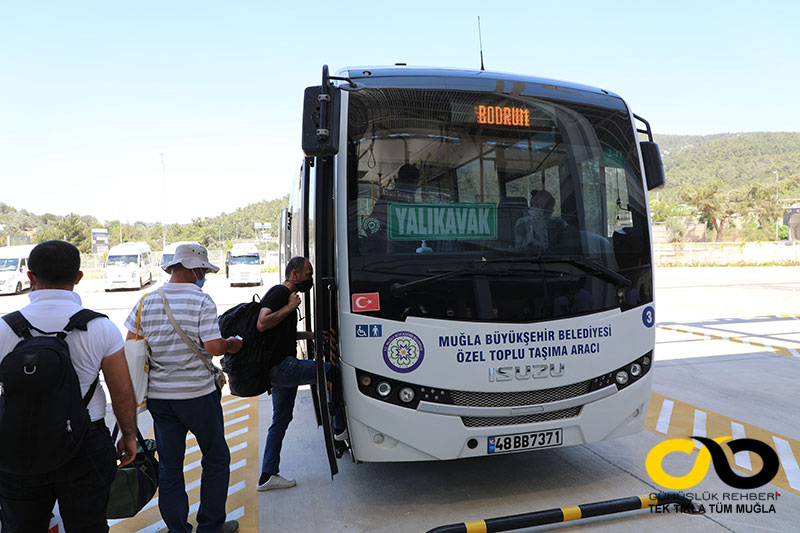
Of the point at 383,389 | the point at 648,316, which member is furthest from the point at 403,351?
the point at 648,316

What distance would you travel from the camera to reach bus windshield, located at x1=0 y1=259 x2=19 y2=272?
29981mm

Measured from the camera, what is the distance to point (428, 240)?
4.13 m

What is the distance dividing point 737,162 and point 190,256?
133m

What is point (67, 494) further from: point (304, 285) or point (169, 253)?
point (169, 253)

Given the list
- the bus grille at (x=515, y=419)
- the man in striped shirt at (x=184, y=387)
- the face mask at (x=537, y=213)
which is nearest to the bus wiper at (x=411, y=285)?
the face mask at (x=537, y=213)

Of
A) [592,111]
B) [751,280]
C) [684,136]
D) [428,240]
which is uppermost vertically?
[684,136]

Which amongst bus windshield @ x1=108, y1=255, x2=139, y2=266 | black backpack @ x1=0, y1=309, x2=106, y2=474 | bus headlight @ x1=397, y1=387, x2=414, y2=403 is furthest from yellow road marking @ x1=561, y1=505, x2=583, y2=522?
bus windshield @ x1=108, y1=255, x2=139, y2=266

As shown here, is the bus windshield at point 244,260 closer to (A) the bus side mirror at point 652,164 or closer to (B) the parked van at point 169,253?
(B) the parked van at point 169,253

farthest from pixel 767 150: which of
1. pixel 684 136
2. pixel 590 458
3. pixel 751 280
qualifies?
pixel 590 458

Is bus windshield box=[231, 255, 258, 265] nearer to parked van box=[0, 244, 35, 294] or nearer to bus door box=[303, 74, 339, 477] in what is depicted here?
parked van box=[0, 244, 35, 294]

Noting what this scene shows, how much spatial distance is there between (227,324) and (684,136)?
20557cm

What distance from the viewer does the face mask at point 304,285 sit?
475 centimetres

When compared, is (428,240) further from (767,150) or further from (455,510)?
(767,150)

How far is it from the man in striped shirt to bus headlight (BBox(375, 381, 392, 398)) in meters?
0.98
